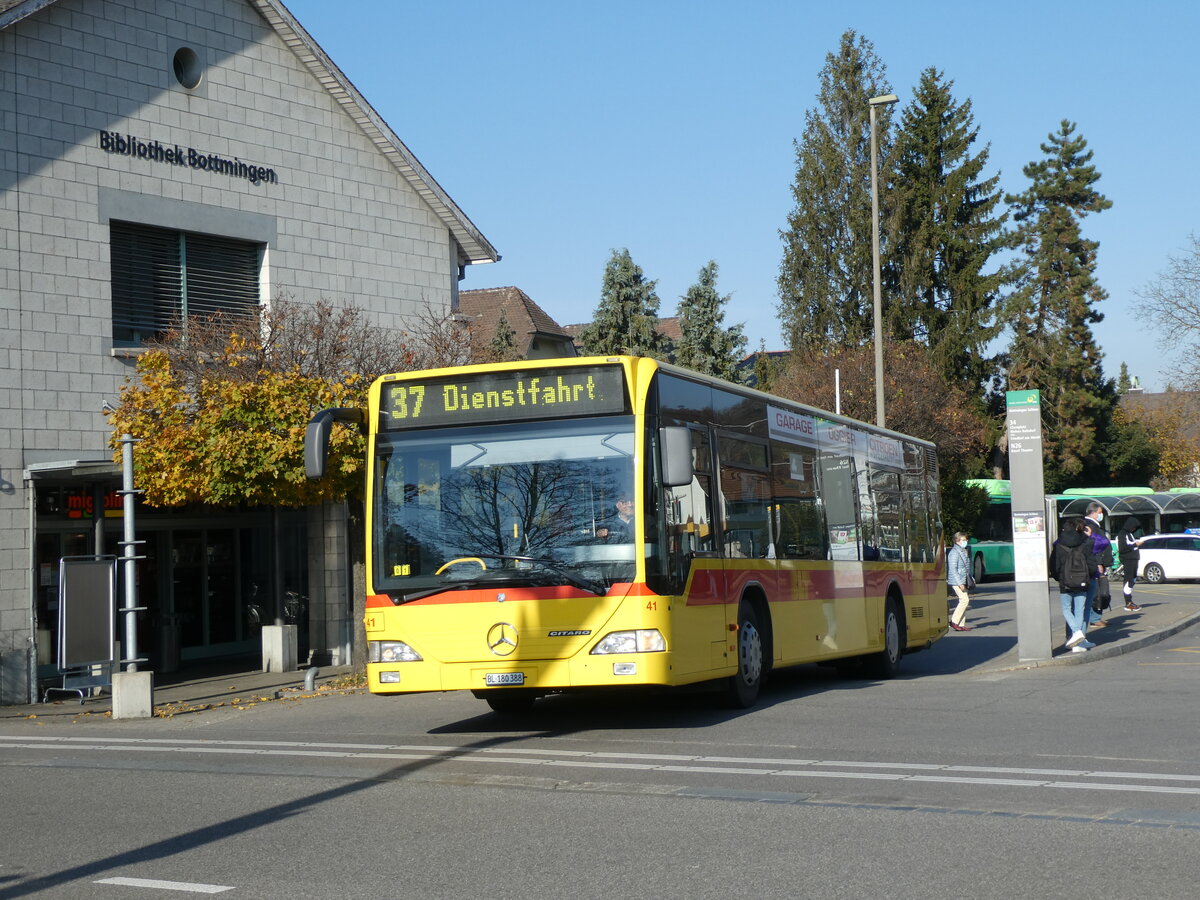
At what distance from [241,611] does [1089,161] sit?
176ft

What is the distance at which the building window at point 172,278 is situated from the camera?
21.6m

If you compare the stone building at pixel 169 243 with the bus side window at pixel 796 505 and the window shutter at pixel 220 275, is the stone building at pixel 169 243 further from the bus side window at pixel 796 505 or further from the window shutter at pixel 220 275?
the bus side window at pixel 796 505

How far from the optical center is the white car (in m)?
43.8

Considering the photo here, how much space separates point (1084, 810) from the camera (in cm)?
773

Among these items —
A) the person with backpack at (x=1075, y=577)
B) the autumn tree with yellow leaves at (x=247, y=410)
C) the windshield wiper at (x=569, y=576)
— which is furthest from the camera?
the person with backpack at (x=1075, y=577)

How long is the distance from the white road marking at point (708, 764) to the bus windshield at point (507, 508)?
4.35 feet

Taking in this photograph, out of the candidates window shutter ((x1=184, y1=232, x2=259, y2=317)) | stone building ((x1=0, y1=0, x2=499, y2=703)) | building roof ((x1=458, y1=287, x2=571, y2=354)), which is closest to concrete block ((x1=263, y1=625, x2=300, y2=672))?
stone building ((x1=0, y1=0, x2=499, y2=703))

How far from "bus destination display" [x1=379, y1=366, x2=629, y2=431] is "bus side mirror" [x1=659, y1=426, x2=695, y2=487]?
0.50 meters

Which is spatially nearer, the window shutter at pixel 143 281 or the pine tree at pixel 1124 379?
the window shutter at pixel 143 281

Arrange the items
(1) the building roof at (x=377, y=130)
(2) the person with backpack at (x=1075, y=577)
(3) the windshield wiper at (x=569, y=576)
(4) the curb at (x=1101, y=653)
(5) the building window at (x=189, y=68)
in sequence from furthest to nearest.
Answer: (1) the building roof at (x=377, y=130) → (5) the building window at (x=189, y=68) → (2) the person with backpack at (x=1075, y=577) → (4) the curb at (x=1101, y=653) → (3) the windshield wiper at (x=569, y=576)

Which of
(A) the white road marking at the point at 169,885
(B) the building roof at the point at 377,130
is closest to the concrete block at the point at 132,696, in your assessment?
(A) the white road marking at the point at 169,885

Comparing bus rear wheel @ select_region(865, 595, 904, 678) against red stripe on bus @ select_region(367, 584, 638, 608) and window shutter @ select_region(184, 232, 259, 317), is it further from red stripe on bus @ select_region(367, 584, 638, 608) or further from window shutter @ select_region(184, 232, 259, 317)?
window shutter @ select_region(184, 232, 259, 317)

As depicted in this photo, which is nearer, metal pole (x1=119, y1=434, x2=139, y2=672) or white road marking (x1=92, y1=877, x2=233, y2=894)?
white road marking (x1=92, y1=877, x2=233, y2=894)

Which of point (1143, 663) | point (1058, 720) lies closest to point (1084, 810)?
point (1058, 720)
